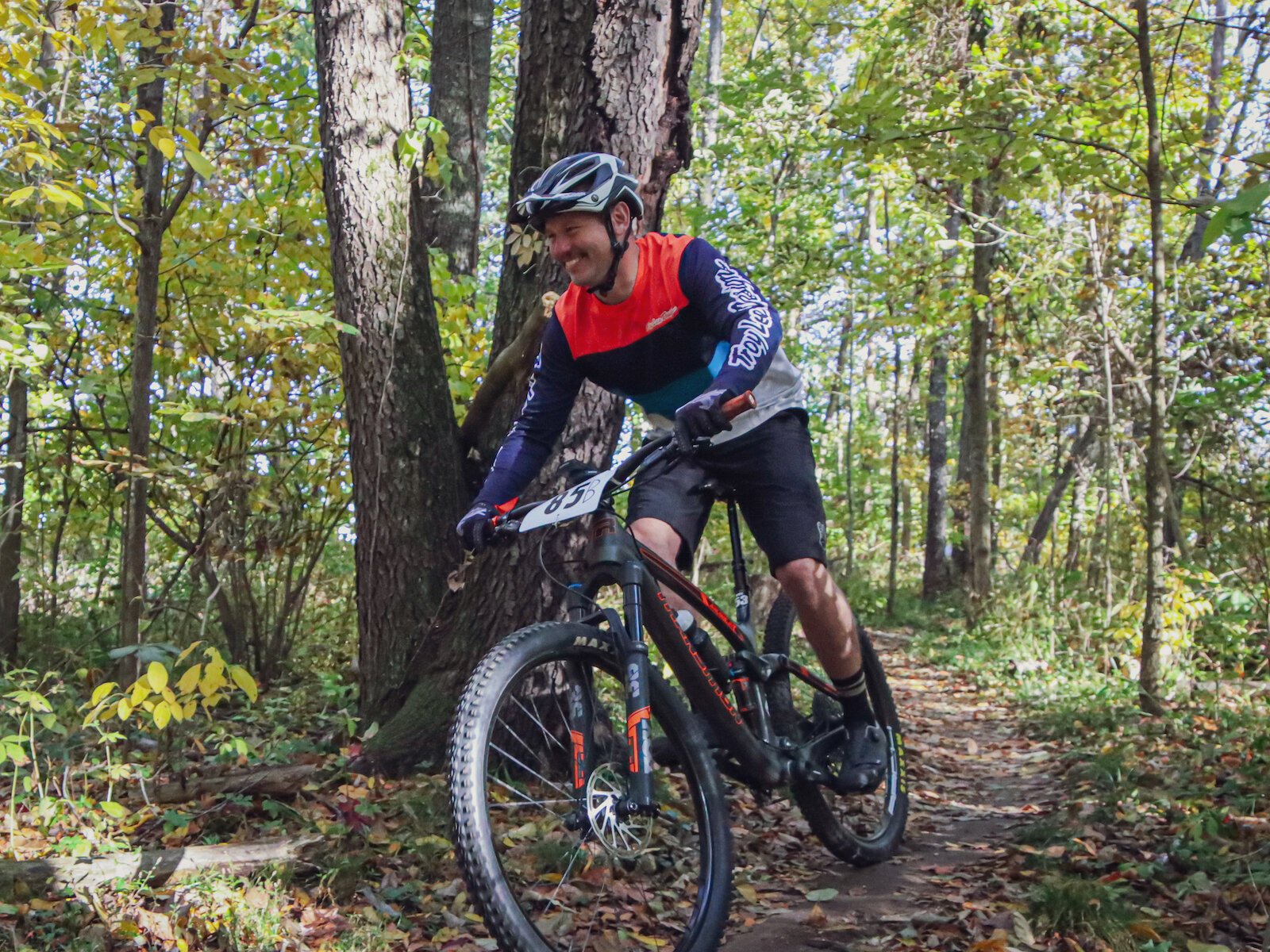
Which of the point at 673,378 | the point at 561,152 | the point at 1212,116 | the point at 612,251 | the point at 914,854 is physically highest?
the point at 1212,116

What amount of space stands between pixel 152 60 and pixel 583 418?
106 inches

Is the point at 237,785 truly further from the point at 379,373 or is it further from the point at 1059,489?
the point at 1059,489

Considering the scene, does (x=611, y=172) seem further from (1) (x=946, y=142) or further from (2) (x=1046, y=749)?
(2) (x=1046, y=749)

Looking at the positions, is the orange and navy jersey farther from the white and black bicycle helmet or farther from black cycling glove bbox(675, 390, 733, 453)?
black cycling glove bbox(675, 390, 733, 453)

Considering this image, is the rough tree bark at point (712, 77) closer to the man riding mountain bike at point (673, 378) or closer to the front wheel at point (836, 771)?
the front wheel at point (836, 771)

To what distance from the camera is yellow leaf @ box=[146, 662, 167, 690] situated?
3221 mm

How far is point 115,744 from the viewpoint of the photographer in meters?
4.55

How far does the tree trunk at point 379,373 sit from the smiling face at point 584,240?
1604 millimetres

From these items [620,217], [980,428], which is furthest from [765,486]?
[980,428]

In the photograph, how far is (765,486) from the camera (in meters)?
3.73

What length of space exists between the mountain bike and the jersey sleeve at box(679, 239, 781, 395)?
0.21m

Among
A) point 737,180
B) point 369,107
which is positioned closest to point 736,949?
point 369,107

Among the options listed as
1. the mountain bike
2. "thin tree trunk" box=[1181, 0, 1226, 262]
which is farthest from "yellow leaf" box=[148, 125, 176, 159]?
"thin tree trunk" box=[1181, 0, 1226, 262]

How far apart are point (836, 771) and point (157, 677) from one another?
99.1 inches
